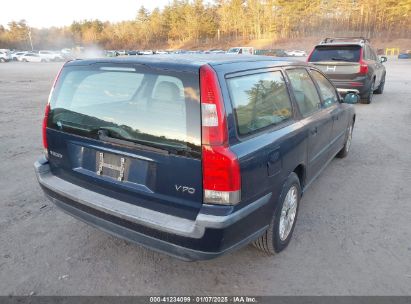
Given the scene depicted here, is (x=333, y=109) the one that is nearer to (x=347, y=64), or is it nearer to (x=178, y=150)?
(x=178, y=150)

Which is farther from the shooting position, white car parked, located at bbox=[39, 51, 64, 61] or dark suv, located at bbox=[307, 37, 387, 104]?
white car parked, located at bbox=[39, 51, 64, 61]

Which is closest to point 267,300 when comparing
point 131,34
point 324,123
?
point 324,123

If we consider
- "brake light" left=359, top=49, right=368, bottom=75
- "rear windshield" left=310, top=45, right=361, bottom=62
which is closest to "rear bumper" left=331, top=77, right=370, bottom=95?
"brake light" left=359, top=49, right=368, bottom=75

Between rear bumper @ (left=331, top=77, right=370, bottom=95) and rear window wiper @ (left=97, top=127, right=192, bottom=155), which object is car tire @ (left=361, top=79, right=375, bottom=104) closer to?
rear bumper @ (left=331, top=77, right=370, bottom=95)

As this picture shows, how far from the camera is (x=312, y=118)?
3.45m

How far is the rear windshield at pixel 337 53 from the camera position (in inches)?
379

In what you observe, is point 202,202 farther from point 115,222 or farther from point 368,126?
point 368,126

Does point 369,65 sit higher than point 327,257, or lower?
higher

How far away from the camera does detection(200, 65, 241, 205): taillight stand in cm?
215

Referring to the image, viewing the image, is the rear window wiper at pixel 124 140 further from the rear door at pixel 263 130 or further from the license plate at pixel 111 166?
the rear door at pixel 263 130

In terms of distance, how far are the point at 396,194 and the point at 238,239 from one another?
9.16ft

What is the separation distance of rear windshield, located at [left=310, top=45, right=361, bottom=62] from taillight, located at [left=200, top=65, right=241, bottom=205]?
8.72m

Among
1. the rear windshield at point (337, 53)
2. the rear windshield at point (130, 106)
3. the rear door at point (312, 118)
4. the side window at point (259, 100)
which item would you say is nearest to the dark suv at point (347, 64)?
the rear windshield at point (337, 53)

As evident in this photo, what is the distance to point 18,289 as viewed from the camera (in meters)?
2.53
